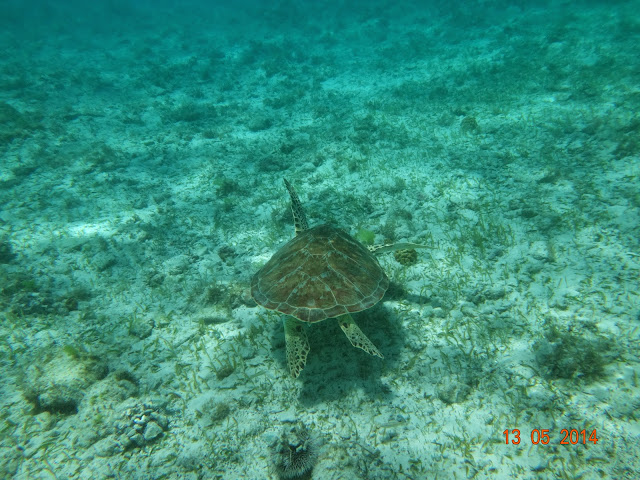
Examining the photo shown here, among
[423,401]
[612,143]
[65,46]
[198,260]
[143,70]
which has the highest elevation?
[65,46]

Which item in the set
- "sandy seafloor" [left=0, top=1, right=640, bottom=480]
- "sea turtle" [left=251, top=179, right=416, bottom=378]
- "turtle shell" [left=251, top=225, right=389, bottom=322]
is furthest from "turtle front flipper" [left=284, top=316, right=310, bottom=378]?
"sandy seafloor" [left=0, top=1, right=640, bottom=480]

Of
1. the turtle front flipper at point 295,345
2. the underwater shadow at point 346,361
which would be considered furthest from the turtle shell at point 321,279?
the underwater shadow at point 346,361

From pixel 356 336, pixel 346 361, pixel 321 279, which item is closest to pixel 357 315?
pixel 346 361

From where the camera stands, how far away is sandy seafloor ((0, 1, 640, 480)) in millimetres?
2701

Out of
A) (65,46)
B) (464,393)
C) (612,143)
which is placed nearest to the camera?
(464,393)

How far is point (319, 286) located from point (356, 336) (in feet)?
2.13

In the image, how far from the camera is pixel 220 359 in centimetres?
351

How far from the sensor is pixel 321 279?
304 centimetres

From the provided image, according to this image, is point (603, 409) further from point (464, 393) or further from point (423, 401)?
point (423, 401)

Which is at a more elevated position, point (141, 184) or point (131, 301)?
point (141, 184)

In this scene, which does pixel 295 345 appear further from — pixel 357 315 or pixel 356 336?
pixel 357 315

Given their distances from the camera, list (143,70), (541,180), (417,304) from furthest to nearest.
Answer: (143,70) → (541,180) → (417,304)

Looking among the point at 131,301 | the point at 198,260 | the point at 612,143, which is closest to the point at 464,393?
the point at 198,260

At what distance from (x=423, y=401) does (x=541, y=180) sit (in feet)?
17.1
